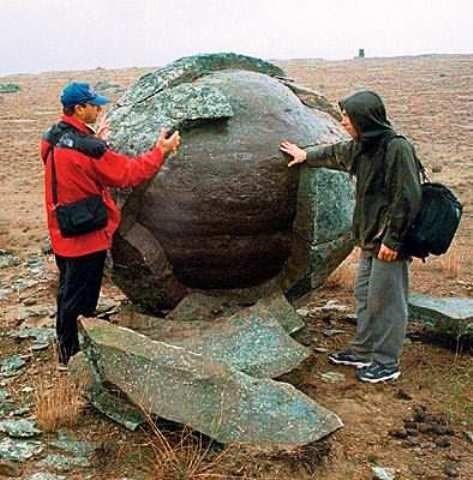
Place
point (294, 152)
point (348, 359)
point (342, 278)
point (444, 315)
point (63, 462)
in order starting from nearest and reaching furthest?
point (63, 462)
point (294, 152)
point (348, 359)
point (444, 315)
point (342, 278)

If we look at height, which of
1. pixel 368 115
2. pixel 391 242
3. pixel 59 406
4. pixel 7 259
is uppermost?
pixel 368 115

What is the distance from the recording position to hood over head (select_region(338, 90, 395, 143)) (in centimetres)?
513

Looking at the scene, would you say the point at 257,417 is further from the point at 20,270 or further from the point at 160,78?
the point at 20,270

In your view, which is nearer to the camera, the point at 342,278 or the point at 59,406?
the point at 59,406

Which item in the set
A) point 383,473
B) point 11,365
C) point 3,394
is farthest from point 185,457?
point 11,365

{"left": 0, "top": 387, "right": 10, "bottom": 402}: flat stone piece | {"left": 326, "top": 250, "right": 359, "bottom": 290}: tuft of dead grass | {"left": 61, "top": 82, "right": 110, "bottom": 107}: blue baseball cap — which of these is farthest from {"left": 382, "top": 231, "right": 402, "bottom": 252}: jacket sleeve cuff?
{"left": 0, "top": 387, "right": 10, "bottom": 402}: flat stone piece

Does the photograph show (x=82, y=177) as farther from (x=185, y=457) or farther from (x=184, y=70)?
(x=185, y=457)

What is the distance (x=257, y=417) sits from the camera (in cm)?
439

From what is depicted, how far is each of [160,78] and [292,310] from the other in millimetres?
1797

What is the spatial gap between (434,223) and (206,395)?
5.79ft

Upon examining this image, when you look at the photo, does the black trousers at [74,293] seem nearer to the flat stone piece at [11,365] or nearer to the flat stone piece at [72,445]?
the flat stone piece at [11,365]

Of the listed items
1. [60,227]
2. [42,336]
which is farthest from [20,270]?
[60,227]

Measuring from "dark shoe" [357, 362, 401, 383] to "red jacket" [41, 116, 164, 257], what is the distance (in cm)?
189

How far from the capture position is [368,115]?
513 centimetres
